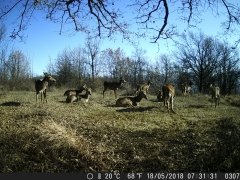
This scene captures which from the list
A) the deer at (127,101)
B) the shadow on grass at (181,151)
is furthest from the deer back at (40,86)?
the shadow on grass at (181,151)

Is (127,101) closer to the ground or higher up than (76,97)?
closer to the ground

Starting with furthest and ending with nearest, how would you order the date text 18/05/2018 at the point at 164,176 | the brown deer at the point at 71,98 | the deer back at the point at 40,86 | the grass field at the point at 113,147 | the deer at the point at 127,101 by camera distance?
1. the brown deer at the point at 71,98
2. the deer at the point at 127,101
3. the deer back at the point at 40,86
4. the grass field at the point at 113,147
5. the date text 18/05/2018 at the point at 164,176

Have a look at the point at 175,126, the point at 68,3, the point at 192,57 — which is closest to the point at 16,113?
the point at 68,3

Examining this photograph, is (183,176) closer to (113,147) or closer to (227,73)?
(113,147)

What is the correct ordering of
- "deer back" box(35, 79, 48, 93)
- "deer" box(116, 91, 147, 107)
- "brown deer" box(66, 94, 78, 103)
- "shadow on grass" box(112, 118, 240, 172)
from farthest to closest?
"brown deer" box(66, 94, 78, 103)
"deer" box(116, 91, 147, 107)
"deer back" box(35, 79, 48, 93)
"shadow on grass" box(112, 118, 240, 172)

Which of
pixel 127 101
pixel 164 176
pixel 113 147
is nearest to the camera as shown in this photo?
pixel 164 176

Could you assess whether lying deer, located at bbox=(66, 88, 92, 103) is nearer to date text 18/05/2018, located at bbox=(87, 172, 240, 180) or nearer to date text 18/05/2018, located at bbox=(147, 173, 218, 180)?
date text 18/05/2018, located at bbox=(87, 172, 240, 180)

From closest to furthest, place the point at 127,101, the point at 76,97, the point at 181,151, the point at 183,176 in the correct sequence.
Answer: the point at 183,176
the point at 181,151
the point at 127,101
the point at 76,97

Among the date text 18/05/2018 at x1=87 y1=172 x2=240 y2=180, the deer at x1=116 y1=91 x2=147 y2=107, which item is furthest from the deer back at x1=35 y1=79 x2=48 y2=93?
the date text 18/05/2018 at x1=87 y1=172 x2=240 y2=180

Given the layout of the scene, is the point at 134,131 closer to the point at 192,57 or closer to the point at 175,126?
the point at 175,126

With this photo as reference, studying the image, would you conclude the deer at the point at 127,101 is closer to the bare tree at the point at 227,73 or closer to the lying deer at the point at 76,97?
the lying deer at the point at 76,97

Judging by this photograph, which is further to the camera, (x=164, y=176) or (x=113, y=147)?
(x=113, y=147)

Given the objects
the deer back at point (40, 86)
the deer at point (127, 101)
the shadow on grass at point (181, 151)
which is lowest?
the shadow on grass at point (181, 151)

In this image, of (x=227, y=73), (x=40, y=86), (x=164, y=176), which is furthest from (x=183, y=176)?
(x=227, y=73)
